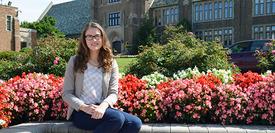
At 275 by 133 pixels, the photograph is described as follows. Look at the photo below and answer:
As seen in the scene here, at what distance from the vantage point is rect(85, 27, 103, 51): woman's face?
478 centimetres

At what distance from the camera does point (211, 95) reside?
18.4ft

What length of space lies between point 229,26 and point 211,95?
3439 cm

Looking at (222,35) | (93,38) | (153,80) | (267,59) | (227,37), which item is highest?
(222,35)

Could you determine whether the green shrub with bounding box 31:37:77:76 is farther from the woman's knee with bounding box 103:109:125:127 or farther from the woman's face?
the woman's knee with bounding box 103:109:125:127

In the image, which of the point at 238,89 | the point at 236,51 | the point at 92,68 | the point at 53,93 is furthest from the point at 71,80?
the point at 236,51

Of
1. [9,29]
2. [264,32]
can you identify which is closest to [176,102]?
[264,32]

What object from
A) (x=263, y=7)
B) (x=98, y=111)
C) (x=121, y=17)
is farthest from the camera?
(x=121, y=17)

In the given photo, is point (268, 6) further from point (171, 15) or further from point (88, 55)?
point (88, 55)

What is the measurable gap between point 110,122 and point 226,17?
36144mm

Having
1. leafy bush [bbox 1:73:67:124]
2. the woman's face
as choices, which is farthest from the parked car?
the woman's face

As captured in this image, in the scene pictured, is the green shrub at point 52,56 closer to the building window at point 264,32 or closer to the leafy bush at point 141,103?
the leafy bush at point 141,103

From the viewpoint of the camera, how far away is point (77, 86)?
4840mm

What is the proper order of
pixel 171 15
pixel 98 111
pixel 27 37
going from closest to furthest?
pixel 98 111
pixel 171 15
pixel 27 37

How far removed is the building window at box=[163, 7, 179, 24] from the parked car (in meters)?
27.3
